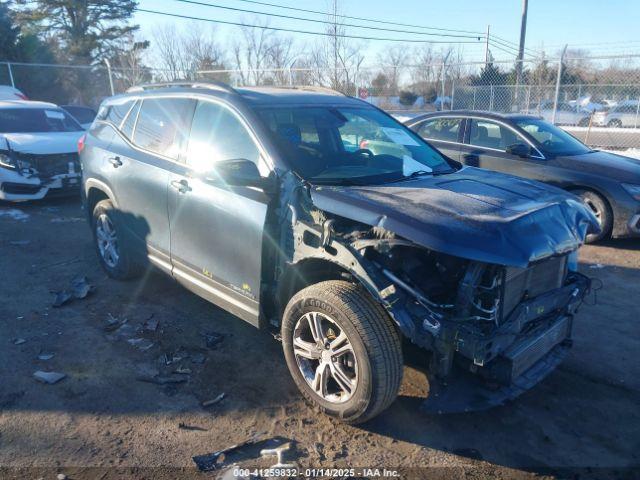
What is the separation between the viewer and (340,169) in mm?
3561

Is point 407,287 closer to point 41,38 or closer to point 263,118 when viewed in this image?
point 263,118

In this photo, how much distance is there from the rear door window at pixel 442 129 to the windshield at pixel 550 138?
0.89 metres

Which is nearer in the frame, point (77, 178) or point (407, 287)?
point (407, 287)

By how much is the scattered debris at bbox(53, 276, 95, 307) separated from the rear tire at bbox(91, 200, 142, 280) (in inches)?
10.7

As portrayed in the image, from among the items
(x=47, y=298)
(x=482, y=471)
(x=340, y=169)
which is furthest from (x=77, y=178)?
(x=482, y=471)

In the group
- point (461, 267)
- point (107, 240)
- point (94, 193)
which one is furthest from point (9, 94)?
point (461, 267)

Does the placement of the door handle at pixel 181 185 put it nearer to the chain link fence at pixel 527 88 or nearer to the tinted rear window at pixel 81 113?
the chain link fence at pixel 527 88

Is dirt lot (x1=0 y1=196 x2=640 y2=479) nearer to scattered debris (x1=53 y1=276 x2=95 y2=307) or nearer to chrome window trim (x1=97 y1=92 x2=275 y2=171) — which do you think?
scattered debris (x1=53 y1=276 x2=95 y2=307)

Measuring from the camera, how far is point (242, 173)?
10.7ft

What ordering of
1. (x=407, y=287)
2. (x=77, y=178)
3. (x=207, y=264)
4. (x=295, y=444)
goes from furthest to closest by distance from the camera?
(x=77, y=178), (x=207, y=264), (x=295, y=444), (x=407, y=287)

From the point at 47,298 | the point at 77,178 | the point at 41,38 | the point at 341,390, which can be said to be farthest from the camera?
the point at 41,38

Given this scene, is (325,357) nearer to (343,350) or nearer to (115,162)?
(343,350)

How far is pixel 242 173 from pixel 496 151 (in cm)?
496

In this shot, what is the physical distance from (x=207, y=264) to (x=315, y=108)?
4.93 ft
